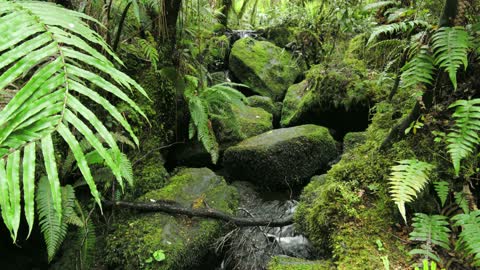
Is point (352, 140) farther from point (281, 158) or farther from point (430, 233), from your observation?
point (430, 233)

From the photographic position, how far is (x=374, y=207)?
231 cm

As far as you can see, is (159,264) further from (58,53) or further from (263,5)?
(263,5)

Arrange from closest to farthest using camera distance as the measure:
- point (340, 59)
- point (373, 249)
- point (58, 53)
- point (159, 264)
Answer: point (58, 53) < point (373, 249) < point (159, 264) < point (340, 59)

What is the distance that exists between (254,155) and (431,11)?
105 inches

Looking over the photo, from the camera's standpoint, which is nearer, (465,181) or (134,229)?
(465,181)

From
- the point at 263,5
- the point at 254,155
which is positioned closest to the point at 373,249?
the point at 254,155

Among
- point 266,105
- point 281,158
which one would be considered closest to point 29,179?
point 281,158

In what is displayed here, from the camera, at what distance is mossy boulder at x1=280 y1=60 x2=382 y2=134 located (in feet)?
15.4

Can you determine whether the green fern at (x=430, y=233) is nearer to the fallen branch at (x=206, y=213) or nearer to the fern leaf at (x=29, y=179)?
the fallen branch at (x=206, y=213)

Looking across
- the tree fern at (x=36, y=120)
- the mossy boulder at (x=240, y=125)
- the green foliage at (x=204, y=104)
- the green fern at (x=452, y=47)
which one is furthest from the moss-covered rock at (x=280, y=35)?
the tree fern at (x=36, y=120)

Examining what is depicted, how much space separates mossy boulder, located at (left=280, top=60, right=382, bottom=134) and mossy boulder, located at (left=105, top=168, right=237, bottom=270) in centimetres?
243

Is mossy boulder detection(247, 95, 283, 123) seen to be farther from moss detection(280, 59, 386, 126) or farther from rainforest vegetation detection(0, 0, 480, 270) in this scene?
moss detection(280, 59, 386, 126)

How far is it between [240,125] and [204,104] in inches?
49.8

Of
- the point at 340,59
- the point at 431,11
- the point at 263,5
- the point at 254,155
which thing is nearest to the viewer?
the point at 431,11
